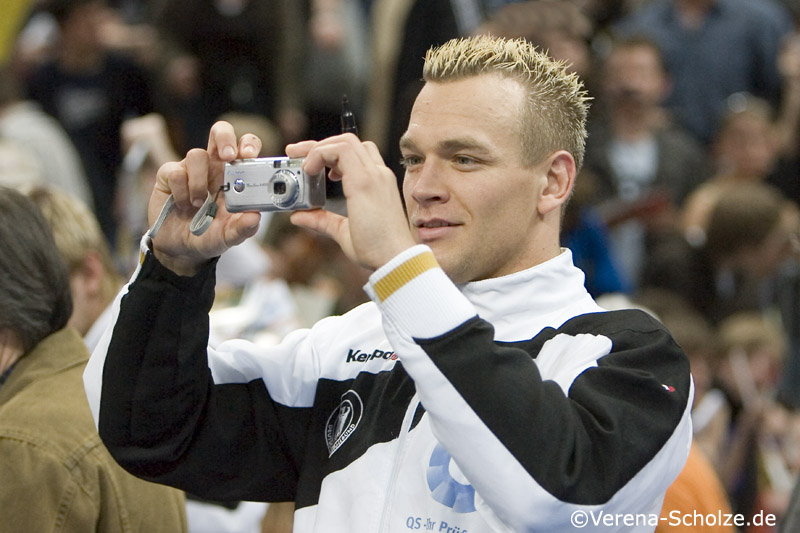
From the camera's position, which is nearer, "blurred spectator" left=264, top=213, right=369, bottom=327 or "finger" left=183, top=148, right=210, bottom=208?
"finger" left=183, top=148, right=210, bottom=208

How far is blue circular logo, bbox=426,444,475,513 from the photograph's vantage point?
2.49 m

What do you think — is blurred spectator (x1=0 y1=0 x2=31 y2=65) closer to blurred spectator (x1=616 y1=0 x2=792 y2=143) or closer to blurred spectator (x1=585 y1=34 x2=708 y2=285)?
blurred spectator (x1=585 y1=34 x2=708 y2=285)

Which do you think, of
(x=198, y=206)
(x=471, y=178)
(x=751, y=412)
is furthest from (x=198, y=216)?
(x=751, y=412)

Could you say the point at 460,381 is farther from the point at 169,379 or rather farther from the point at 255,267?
the point at 255,267

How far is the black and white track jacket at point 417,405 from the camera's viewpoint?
7.45 feet

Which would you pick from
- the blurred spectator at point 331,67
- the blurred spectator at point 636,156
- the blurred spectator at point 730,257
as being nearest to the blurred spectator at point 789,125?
the blurred spectator at point 636,156

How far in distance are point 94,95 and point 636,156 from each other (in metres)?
3.52

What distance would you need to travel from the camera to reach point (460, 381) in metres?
2.26

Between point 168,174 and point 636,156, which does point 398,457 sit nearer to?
point 168,174

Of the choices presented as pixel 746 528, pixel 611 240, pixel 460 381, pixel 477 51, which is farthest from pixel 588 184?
pixel 460 381

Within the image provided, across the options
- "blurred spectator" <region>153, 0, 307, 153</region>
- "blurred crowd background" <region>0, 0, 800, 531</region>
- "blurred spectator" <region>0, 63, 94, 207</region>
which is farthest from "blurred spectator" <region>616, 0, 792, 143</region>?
"blurred spectator" <region>0, 63, 94, 207</region>

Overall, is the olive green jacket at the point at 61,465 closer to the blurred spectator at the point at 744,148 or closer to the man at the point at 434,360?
the man at the point at 434,360

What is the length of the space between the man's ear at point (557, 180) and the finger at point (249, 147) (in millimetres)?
642

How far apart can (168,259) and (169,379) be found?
10.8 inches
